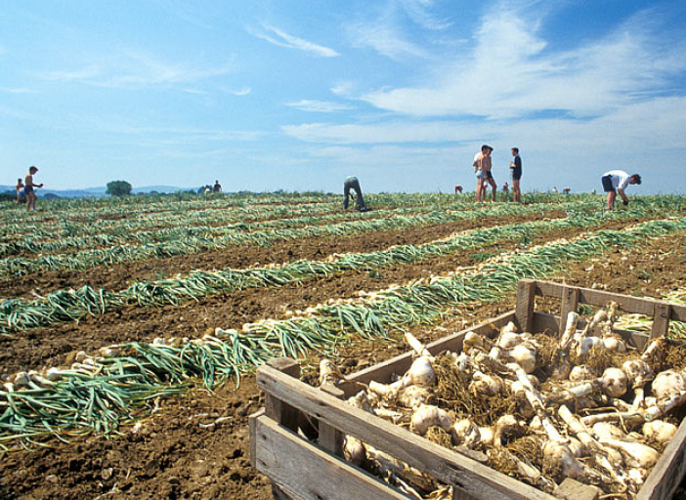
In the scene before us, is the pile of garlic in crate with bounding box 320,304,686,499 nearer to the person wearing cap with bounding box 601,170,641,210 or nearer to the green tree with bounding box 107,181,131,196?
the person wearing cap with bounding box 601,170,641,210

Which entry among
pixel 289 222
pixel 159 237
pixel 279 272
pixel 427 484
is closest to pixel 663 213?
pixel 289 222

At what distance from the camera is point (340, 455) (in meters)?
1.61

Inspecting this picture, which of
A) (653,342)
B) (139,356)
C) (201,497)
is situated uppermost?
(653,342)

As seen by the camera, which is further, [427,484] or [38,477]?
[38,477]

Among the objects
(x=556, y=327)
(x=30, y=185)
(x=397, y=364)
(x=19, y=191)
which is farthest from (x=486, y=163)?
(x=19, y=191)

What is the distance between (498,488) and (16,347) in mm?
3819

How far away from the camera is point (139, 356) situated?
313cm

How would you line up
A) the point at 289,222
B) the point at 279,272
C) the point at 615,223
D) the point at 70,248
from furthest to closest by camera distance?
the point at 289,222 → the point at 615,223 → the point at 70,248 → the point at 279,272

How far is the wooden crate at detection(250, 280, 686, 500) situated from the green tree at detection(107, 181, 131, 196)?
62.6 meters

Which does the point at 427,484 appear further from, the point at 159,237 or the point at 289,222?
the point at 289,222

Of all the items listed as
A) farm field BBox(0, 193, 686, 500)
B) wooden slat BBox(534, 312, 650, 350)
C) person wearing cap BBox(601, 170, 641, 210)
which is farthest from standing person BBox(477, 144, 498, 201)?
wooden slat BBox(534, 312, 650, 350)

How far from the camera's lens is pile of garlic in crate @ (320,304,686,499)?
1636 millimetres

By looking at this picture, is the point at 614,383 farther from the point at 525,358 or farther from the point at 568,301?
the point at 568,301

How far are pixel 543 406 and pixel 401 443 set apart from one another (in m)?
0.97
